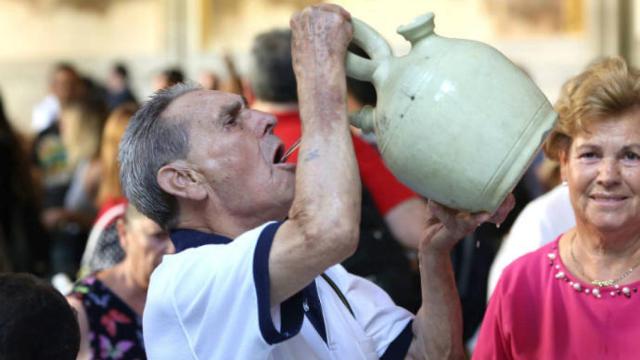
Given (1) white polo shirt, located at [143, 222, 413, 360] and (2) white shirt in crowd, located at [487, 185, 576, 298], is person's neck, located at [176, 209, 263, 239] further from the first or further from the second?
(2) white shirt in crowd, located at [487, 185, 576, 298]

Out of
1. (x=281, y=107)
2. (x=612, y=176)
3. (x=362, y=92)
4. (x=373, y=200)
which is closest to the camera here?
(x=612, y=176)

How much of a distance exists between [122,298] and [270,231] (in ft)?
5.18

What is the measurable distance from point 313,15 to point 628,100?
40.6 inches

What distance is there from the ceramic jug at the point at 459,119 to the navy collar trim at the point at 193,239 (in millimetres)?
443

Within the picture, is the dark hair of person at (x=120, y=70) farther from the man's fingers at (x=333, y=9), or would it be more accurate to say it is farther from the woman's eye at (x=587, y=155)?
the man's fingers at (x=333, y=9)

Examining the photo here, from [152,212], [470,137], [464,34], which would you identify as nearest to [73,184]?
[464,34]

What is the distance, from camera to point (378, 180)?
163 inches

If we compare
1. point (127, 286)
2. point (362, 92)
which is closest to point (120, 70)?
point (362, 92)

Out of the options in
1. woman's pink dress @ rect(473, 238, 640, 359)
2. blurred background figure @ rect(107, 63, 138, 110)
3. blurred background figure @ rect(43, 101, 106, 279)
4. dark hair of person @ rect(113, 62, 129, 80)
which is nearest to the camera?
woman's pink dress @ rect(473, 238, 640, 359)

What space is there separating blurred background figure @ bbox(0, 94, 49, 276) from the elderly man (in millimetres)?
3920

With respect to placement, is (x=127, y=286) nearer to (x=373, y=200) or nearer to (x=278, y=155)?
(x=373, y=200)

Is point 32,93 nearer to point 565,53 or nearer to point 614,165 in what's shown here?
point 565,53

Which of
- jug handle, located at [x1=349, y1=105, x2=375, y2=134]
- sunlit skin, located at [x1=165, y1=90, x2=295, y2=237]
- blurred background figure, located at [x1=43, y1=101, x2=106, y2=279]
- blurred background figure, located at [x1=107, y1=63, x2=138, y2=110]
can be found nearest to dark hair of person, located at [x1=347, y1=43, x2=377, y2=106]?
sunlit skin, located at [x1=165, y1=90, x2=295, y2=237]

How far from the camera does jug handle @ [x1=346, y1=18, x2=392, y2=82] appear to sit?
243cm
